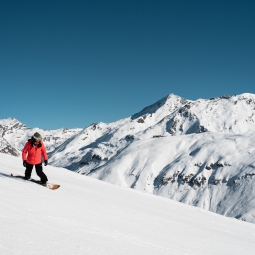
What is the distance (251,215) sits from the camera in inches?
3135

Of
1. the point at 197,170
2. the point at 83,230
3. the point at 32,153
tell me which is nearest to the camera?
the point at 83,230

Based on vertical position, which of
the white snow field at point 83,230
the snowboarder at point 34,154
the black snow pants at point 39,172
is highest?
the snowboarder at point 34,154

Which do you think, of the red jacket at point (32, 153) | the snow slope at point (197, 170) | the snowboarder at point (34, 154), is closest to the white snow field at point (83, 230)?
the snowboarder at point (34, 154)

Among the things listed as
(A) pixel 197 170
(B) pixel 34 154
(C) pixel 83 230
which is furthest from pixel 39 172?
(A) pixel 197 170

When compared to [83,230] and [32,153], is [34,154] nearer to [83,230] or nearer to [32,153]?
[32,153]

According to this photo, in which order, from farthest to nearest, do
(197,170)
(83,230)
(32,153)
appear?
(197,170) → (32,153) → (83,230)

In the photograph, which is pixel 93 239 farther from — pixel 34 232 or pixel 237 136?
pixel 237 136

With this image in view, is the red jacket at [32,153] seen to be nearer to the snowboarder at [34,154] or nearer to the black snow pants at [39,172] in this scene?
the snowboarder at [34,154]

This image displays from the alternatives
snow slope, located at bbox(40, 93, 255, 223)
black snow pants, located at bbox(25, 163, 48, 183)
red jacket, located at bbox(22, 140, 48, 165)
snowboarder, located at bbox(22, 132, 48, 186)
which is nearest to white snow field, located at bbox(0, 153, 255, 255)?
black snow pants, located at bbox(25, 163, 48, 183)

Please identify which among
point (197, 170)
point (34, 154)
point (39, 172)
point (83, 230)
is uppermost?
point (197, 170)

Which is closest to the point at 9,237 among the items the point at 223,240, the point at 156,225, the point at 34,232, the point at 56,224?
the point at 34,232

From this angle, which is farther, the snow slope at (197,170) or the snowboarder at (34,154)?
the snow slope at (197,170)

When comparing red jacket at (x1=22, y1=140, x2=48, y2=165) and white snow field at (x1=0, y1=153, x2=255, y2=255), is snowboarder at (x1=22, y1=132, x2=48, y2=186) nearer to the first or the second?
red jacket at (x1=22, y1=140, x2=48, y2=165)

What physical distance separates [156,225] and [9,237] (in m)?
4.76
